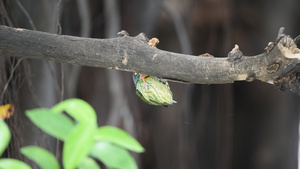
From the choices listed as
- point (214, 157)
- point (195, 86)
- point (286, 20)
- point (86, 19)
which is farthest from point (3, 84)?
point (286, 20)

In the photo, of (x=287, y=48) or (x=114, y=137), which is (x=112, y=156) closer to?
(x=114, y=137)

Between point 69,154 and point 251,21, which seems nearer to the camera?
point 69,154

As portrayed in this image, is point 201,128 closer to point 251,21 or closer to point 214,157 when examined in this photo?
point 214,157

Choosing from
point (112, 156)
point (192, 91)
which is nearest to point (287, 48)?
point (112, 156)

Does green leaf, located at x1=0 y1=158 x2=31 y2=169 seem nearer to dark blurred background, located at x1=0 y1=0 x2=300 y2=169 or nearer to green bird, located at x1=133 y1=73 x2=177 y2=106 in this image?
green bird, located at x1=133 y1=73 x2=177 y2=106

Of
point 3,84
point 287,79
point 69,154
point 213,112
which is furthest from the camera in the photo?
point 213,112

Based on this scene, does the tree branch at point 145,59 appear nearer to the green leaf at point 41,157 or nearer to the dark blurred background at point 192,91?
the green leaf at point 41,157

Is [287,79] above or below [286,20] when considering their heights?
below
